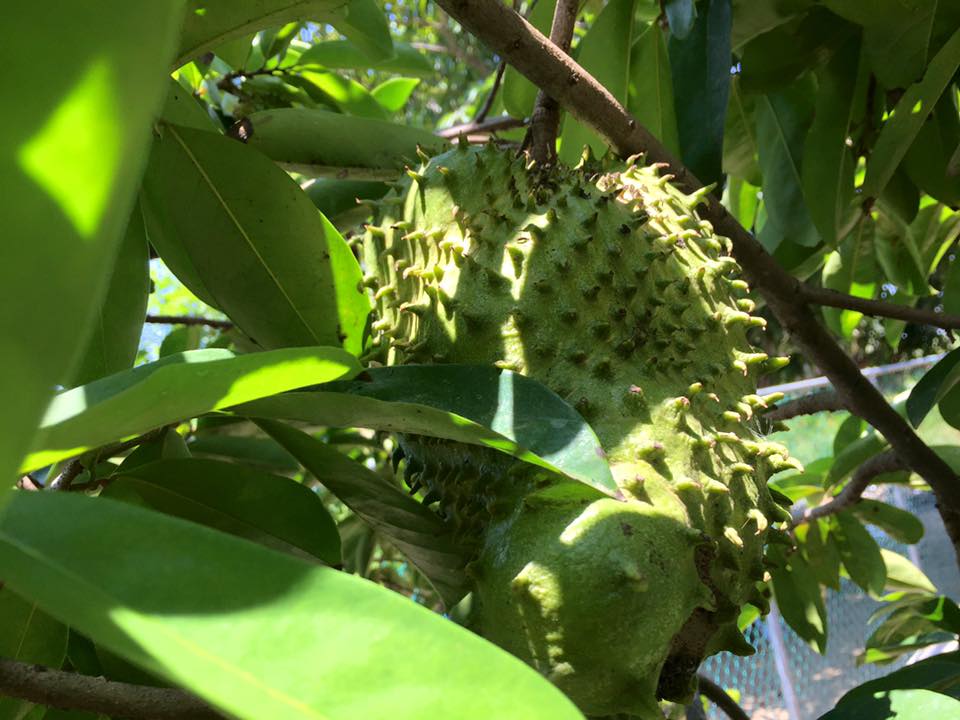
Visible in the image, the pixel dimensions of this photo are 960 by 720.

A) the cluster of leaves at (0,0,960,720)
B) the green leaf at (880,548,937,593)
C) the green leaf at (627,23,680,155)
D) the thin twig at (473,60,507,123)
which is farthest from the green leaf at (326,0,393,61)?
the green leaf at (880,548,937,593)

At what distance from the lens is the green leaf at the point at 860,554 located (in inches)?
82.0

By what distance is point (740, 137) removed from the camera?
6.15 feet

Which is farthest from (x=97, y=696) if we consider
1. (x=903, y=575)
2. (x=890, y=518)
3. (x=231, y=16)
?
(x=903, y=575)

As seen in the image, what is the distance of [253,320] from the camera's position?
99 centimetres

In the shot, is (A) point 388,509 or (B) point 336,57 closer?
(A) point 388,509

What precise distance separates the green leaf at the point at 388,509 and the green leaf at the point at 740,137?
1122 mm

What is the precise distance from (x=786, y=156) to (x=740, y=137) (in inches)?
9.8

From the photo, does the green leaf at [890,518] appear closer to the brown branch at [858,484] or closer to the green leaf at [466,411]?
the brown branch at [858,484]

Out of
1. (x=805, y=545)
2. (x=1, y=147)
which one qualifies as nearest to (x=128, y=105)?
(x=1, y=147)

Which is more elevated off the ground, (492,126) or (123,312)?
(492,126)

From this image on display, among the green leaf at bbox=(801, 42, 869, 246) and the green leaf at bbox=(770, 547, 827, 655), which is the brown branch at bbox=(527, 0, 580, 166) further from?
the green leaf at bbox=(770, 547, 827, 655)

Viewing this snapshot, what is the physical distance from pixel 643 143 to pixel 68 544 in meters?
0.87

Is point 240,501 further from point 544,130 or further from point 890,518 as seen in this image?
point 890,518

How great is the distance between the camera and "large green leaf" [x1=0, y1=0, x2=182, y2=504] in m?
0.31
